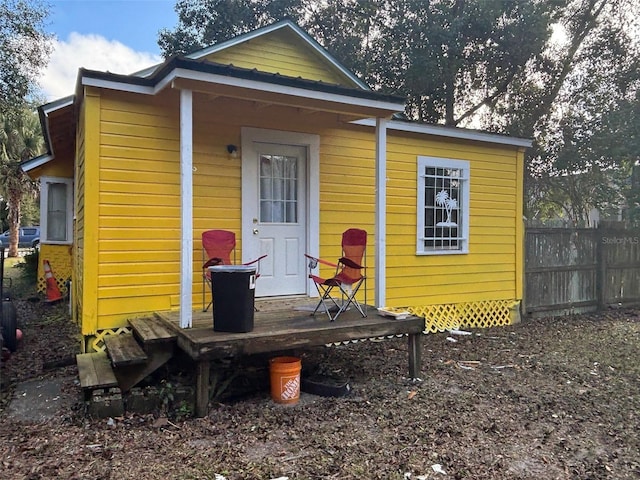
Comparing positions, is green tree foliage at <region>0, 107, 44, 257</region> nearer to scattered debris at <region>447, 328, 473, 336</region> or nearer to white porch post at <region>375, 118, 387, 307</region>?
white porch post at <region>375, 118, 387, 307</region>

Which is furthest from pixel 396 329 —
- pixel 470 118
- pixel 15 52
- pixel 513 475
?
pixel 15 52

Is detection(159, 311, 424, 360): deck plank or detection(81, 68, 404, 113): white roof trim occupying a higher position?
detection(81, 68, 404, 113): white roof trim

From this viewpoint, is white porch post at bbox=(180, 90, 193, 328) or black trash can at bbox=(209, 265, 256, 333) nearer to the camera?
black trash can at bbox=(209, 265, 256, 333)

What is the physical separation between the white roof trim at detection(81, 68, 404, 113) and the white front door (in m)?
1.20

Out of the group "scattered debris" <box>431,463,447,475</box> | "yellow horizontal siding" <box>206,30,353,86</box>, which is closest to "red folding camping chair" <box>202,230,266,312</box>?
"yellow horizontal siding" <box>206,30,353,86</box>

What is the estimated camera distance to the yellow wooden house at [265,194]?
4.64m

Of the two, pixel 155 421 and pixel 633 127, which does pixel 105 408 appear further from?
pixel 633 127

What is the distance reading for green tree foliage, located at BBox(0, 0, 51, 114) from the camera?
11414 mm

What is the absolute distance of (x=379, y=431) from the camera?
343 cm

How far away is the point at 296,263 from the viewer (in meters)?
5.88

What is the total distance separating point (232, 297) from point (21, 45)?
1134 centimetres

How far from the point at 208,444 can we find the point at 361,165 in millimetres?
4127

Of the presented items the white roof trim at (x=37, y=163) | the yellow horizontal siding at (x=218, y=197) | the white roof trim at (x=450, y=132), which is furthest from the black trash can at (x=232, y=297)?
the white roof trim at (x=37, y=163)

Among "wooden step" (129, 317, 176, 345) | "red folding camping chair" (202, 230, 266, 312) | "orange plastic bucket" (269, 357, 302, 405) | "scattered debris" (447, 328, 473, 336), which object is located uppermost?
"red folding camping chair" (202, 230, 266, 312)
